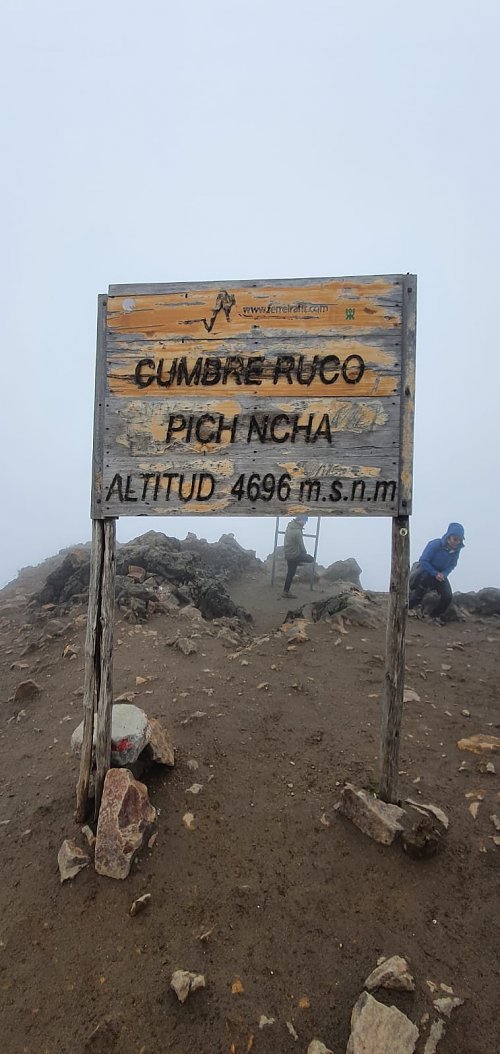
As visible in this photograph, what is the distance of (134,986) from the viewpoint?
3.28 m

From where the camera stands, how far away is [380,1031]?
9.37 ft

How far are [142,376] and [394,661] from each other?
3435 millimetres

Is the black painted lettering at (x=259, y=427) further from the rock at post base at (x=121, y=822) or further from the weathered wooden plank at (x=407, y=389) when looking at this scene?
the rock at post base at (x=121, y=822)

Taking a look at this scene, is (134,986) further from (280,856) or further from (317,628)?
(317,628)

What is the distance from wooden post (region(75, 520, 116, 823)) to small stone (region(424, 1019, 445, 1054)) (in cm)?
295

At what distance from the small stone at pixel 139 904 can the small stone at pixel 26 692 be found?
4.73m

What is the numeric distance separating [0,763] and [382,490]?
5599mm

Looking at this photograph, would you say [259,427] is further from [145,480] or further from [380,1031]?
[380,1031]

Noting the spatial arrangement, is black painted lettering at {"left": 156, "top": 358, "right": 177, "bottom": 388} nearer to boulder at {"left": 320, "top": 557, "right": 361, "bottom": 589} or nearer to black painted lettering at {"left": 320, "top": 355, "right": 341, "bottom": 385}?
black painted lettering at {"left": 320, "top": 355, "right": 341, "bottom": 385}

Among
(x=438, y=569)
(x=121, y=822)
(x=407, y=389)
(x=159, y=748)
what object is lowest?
(x=121, y=822)

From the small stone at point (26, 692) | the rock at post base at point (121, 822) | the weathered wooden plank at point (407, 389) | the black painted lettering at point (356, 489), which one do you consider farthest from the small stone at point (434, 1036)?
the small stone at point (26, 692)

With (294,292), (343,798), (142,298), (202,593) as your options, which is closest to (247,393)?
(294,292)

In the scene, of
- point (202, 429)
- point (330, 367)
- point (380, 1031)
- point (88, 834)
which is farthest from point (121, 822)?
point (330, 367)

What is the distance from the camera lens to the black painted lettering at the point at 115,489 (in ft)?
14.7
